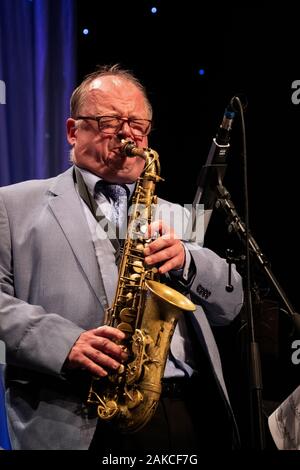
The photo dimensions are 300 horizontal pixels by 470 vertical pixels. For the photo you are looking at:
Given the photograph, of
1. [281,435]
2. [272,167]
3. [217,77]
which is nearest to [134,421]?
[281,435]

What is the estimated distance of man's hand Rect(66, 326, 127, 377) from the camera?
2.00 metres

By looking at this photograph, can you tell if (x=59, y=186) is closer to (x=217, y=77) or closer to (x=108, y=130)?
(x=108, y=130)

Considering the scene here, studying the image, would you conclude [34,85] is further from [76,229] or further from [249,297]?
[249,297]

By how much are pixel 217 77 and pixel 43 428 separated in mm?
2495

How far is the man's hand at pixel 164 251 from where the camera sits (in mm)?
2107

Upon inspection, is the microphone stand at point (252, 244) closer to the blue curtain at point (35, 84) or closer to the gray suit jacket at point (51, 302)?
the gray suit jacket at point (51, 302)

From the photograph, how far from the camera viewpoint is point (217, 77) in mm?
3732

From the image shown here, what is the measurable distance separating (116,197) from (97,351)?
76cm

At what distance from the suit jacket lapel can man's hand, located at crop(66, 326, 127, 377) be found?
7.6 inches

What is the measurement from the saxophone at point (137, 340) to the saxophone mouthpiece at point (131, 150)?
375 mm

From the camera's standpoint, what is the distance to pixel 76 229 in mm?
2248
